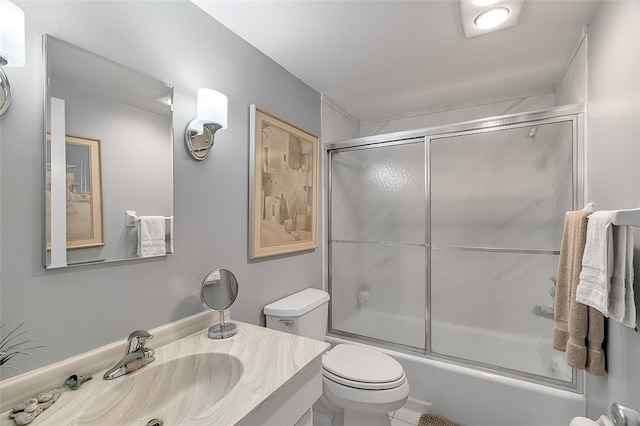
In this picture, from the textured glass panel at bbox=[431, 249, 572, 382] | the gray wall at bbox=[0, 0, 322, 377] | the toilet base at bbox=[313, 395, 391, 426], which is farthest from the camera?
the textured glass panel at bbox=[431, 249, 572, 382]

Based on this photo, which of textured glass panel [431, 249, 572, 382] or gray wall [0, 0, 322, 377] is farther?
textured glass panel [431, 249, 572, 382]

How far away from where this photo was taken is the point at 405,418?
182 cm

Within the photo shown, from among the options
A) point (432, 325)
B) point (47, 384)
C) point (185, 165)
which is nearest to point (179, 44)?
point (185, 165)

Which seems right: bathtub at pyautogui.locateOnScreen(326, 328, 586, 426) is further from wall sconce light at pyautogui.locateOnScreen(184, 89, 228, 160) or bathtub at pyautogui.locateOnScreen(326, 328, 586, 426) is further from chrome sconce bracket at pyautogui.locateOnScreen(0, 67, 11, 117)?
chrome sconce bracket at pyautogui.locateOnScreen(0, 67, 11, 117)

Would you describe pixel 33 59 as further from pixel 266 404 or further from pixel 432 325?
pixel 432 325

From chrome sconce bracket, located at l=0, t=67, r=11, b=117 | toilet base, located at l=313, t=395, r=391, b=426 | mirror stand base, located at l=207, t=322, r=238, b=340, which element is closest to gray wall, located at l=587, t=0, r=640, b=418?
toilet base, located at l=313, t=395, r=391, b=426

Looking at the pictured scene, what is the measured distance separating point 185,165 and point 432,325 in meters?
1.88

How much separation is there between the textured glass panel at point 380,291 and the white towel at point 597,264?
3.19 feet

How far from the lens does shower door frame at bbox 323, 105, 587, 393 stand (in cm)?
153

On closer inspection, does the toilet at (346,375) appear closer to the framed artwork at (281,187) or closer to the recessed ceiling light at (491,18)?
the framed artwork at (281,187)

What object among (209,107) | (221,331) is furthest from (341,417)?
(209,107)

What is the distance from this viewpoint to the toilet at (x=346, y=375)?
140 centimetres

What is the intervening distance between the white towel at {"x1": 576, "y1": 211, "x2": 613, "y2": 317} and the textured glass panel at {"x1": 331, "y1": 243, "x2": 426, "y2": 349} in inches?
38.2

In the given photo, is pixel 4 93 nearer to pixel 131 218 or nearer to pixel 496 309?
pixel 131 218
